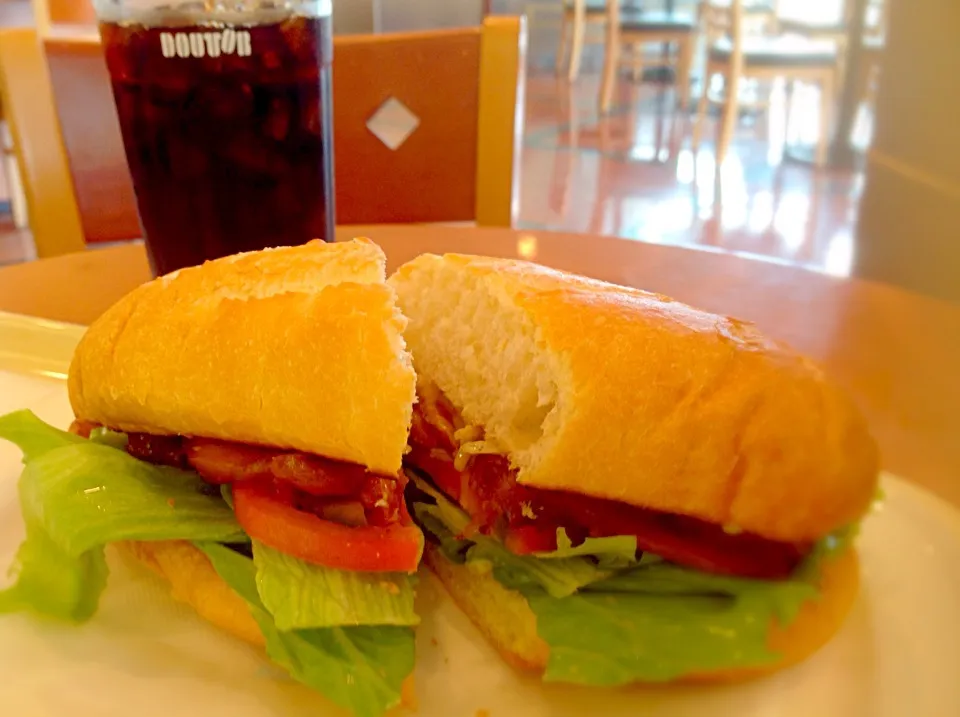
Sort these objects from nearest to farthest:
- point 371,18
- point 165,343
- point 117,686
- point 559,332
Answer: point 117,686
point 559,332
point 165,343
point 371,18

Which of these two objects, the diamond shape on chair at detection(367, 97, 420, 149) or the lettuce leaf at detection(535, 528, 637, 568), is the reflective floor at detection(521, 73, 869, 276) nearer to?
the diamond shape on chair at detection(367, 97, 420, 149)

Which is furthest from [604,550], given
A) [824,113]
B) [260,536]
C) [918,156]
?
[824,113]

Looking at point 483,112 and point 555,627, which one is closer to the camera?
point 555,627

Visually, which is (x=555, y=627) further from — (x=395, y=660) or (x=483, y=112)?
(x=483, y=112)

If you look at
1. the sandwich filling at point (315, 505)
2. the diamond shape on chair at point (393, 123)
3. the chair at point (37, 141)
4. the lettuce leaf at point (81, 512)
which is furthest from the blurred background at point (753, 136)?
the lettuce leaf at point (81, 512)

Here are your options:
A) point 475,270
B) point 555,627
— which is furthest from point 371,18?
point 555,627

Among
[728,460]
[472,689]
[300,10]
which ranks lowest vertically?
[472,689]

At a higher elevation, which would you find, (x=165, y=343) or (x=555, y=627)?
(x=165, y=343)

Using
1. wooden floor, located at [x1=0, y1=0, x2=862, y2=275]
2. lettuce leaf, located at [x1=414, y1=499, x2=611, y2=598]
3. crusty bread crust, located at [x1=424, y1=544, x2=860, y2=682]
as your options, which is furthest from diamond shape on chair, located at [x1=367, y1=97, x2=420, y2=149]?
wooden floor, located at [x1=0, y1=0, x2=862, y2=275]
